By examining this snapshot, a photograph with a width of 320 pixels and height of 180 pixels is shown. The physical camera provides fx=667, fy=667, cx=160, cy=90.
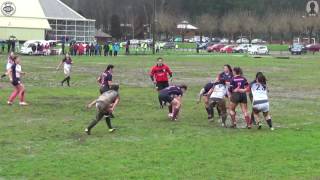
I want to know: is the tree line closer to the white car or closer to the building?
the building

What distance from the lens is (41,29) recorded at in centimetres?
9744

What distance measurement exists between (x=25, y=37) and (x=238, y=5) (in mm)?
56896

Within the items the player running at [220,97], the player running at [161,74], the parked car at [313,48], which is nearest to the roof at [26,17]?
the parked car at [313,48]

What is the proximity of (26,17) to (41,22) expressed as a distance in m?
2.33

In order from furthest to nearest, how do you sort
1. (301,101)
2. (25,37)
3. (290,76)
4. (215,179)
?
(25,37) → (290,76) → (301,101) → (215,179)

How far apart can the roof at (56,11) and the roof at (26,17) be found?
3.54 metres

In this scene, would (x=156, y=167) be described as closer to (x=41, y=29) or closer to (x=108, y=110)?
(x=108, y=110)

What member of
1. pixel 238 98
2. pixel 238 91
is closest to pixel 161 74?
pixel 238 98

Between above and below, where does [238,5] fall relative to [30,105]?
above

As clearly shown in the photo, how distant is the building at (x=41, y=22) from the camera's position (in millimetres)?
95000

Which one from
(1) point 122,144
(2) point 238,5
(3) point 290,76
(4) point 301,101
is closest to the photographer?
(1) point 122,144

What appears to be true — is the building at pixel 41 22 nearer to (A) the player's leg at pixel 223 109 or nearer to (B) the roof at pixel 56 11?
(B) the roof at pixel 56 11

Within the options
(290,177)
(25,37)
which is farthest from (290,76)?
(25,37)

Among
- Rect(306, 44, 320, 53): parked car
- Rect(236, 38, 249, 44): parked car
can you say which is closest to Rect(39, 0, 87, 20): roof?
Rect(236, 38, 249, 44): parked car
